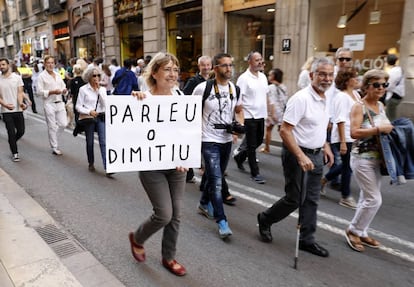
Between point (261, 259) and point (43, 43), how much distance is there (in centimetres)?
3175

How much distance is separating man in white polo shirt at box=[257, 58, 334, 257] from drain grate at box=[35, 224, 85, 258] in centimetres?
206

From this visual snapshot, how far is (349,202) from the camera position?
4.83m

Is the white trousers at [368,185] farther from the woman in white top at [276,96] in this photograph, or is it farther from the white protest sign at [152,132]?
the woman in white top at [276,96]

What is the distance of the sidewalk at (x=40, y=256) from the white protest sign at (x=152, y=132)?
1.00 meters

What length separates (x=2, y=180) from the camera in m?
5.77

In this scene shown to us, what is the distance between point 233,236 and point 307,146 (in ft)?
4.25

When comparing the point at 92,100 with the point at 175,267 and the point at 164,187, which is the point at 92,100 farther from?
the point at 175,267

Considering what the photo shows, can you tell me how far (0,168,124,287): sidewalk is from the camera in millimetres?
3002

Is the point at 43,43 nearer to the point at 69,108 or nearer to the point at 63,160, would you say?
the point at 69,108

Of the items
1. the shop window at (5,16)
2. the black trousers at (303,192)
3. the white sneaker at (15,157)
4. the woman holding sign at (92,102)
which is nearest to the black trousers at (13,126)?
the white sneaker at (15,157)

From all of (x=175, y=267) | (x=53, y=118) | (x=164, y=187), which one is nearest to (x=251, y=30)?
(x=53, y=118)

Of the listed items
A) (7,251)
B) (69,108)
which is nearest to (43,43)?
(69,108)

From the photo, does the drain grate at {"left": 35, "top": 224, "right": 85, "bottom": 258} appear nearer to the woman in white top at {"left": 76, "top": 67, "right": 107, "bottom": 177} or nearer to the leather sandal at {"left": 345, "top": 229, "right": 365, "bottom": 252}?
the woman in white top at {"left": 76, "top": 67, "right": 107, "bottom": 177}

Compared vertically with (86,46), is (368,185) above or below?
below
